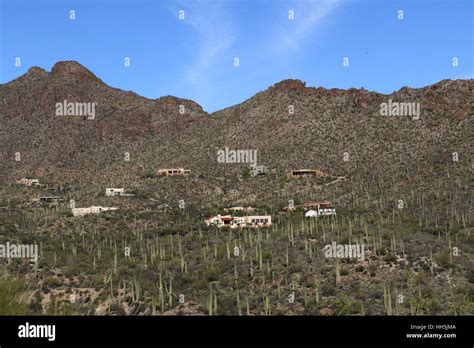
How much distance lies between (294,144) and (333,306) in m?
60.9

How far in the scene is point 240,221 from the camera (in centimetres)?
5481

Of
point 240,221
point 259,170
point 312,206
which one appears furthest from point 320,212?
point 259,170

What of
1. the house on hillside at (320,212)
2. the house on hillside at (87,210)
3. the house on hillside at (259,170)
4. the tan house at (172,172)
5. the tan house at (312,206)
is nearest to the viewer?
the house on hillside at (320,212)

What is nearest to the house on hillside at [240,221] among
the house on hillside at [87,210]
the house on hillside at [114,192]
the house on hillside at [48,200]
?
the house on hillside at [87,210]

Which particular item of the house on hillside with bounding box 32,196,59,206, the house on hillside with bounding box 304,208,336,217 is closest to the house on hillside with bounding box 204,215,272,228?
the house on hillside with bounding box 304,208,336,217

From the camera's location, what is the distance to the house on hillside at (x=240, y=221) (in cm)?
5312

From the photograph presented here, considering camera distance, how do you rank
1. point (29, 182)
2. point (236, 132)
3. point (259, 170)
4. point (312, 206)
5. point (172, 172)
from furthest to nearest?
point (236, 132) → point (259, 170) → point (29, 182) → point (172, 172) → point (312, 206)

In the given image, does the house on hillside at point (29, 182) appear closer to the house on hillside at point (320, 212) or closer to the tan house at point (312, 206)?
the tan house at point (312, 206)

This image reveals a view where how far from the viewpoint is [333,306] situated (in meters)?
25.0

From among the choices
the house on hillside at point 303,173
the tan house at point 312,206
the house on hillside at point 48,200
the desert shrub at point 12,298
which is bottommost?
the desert shrub at point 12,298

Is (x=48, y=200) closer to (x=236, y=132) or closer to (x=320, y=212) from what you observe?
(x=320, y=212)

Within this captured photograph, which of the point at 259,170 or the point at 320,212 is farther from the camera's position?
the point at 259,170

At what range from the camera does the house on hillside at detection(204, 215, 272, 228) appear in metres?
53.1
